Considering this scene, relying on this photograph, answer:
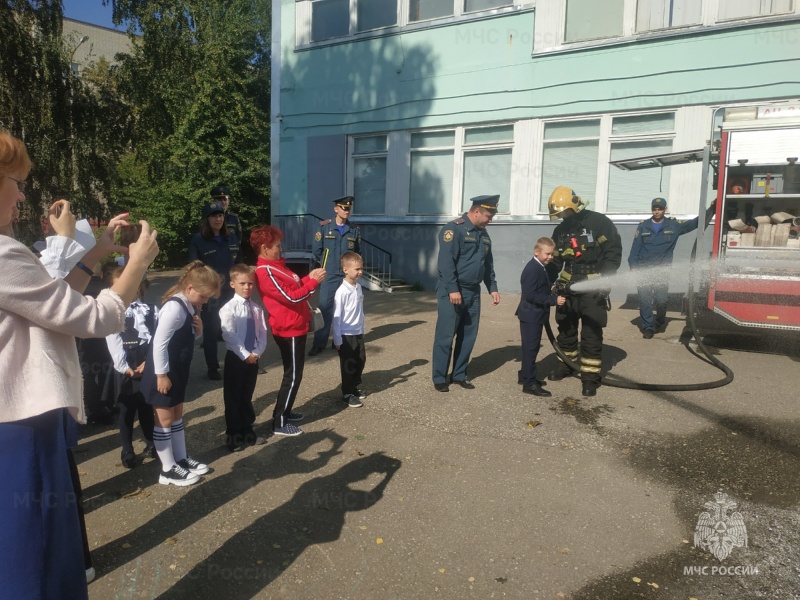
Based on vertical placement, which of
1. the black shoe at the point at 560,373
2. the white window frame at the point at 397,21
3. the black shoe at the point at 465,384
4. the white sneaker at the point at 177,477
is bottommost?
the white sneaker at the point at 177,477

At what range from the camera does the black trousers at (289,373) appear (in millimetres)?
4930

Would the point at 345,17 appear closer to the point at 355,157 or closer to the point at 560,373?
the point at 355,157

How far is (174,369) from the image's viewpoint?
13.1 ft

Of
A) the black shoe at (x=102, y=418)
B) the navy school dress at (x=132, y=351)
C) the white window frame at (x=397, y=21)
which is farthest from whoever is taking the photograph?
the white window frame at (x=397, y=21)

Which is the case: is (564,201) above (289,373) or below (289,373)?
above

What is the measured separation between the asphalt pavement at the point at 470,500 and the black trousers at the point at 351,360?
0.25m

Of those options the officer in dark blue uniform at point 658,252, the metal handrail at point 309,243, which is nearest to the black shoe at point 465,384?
the officer in dark blue uniform at point 658,252

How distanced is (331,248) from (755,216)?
581 cm

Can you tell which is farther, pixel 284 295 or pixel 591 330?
pixel 591 330

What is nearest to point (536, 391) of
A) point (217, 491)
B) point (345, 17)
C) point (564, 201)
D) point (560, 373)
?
point (560, 373)

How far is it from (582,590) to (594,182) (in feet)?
35.2

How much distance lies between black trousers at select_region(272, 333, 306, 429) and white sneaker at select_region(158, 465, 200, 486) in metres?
1.00

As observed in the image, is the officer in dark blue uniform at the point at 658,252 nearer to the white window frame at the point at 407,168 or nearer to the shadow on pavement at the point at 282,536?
A: the white window frame at the point at 407,168

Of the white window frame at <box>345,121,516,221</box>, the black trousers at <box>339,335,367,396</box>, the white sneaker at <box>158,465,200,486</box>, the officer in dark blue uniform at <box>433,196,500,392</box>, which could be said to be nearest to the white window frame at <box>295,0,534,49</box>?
the white window frame at <box>345,121,516,221</box>
